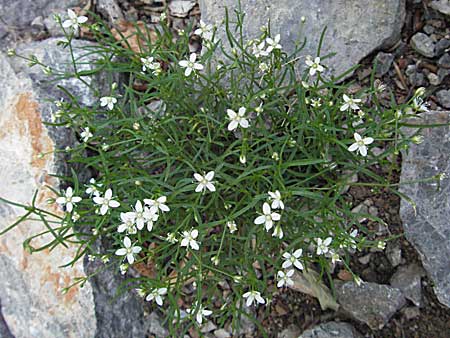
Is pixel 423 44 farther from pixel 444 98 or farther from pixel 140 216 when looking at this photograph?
pixel 140 216

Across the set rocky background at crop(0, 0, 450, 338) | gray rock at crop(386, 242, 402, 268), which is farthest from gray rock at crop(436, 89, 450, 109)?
gray rock at crop(386, 242, 402, 268)

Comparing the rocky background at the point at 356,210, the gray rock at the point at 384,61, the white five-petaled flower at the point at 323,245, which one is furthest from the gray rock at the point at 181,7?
the white five-petaled flower at the point at 323,245

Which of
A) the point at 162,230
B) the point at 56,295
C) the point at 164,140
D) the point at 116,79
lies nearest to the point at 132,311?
the point at 56,295

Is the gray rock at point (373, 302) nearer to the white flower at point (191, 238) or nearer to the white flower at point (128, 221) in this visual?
the white flower at point (191, 238)

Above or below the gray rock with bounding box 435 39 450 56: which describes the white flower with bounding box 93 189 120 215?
below

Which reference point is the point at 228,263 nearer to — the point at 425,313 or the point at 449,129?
the point at 425,313

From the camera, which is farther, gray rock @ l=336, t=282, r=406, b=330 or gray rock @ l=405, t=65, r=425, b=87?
gray rock @ l=405, t=65, r=425, b=87

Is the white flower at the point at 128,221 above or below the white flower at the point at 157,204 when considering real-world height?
below

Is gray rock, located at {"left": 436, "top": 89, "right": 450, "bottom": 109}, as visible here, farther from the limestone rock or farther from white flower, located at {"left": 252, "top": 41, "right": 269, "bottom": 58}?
the limestone rock
